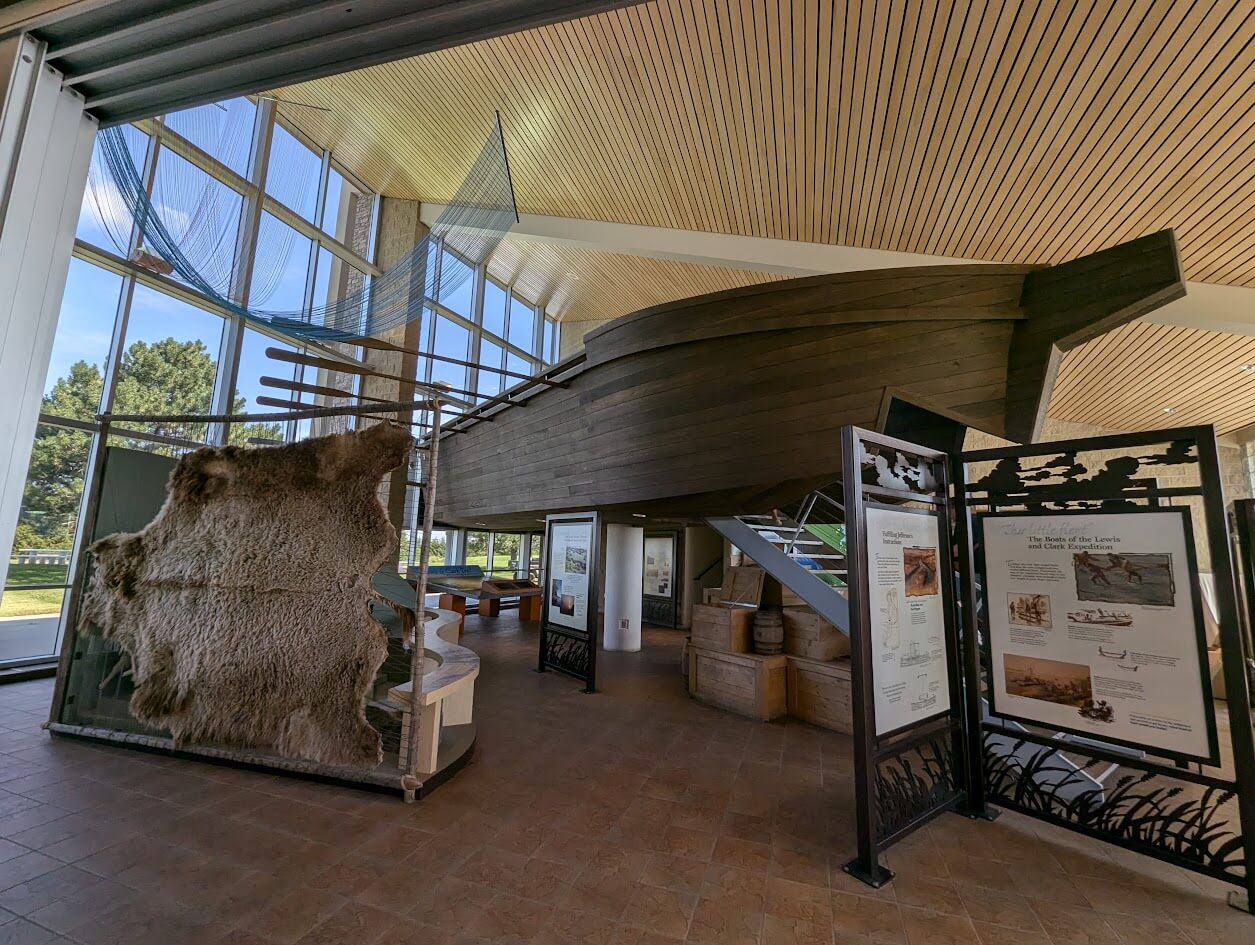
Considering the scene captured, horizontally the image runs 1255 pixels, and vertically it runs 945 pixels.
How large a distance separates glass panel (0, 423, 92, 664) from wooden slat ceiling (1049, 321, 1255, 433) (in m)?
12.8

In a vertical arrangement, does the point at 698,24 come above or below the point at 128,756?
above

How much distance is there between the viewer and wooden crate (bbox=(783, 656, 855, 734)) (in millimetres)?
4637

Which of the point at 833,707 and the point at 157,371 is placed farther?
the point at 157,371

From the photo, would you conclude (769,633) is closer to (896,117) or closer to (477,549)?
(896,117)

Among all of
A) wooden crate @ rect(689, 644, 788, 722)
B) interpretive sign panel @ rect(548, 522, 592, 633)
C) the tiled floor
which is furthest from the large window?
the tiled floor

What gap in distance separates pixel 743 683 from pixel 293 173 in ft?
32.3

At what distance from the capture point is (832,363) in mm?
3764

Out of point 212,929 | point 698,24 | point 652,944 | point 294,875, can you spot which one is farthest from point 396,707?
point 698,24

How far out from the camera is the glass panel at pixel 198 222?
461cm

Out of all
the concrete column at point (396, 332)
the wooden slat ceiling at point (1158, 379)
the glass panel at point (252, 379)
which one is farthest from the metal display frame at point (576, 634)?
the wooden slat ceiling at point (1158, 379)

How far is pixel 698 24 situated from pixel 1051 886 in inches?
246

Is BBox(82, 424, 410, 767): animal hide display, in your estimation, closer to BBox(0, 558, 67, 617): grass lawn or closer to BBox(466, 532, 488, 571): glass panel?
BBox(0, 558, 67, 617): grass lawn

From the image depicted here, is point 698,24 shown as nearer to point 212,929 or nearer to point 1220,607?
point 1220,607

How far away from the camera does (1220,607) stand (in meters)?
2.46
